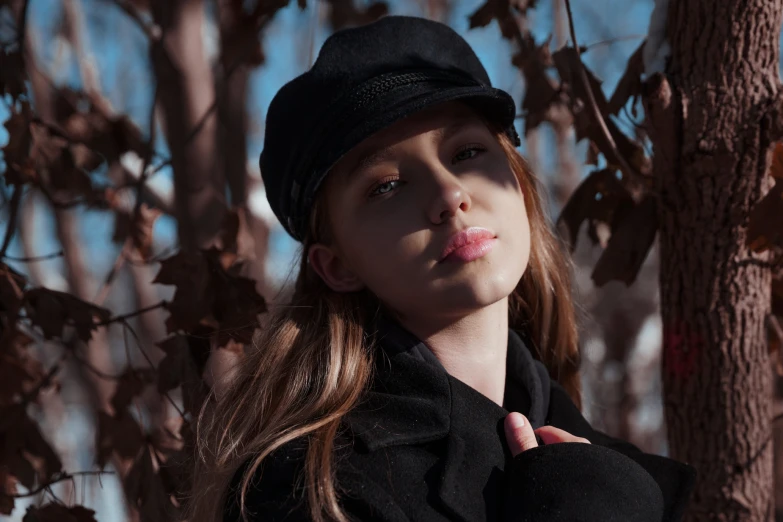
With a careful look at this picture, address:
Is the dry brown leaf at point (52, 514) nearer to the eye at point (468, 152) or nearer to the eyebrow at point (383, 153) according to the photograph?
the eyebrow at point (383, 153)

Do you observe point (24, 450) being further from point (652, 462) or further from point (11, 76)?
point (652, 462)

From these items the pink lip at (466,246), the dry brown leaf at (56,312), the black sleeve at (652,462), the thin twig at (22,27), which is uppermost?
the thin twig at (22,27)

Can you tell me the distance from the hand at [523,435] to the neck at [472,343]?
0.13 meters

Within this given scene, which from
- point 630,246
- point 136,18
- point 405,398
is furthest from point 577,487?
point 136,18

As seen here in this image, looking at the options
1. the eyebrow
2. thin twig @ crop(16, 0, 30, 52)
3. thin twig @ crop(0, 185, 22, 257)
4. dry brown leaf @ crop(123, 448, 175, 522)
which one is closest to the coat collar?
the eyebrow

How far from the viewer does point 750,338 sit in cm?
207

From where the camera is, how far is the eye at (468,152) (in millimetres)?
1775

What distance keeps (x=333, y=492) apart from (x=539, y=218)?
0.93 meters

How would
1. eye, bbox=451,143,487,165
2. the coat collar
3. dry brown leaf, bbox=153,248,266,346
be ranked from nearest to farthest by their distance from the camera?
the coat collar < eye, bbox=451,143,487,165 < dry brown leaf, bbox=153,248,266,346

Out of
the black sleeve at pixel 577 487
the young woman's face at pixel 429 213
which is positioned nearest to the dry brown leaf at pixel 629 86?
the young woman's face at pixel 429 213

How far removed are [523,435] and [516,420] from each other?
0.12 ft

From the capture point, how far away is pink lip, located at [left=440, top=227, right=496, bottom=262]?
65.3 inches

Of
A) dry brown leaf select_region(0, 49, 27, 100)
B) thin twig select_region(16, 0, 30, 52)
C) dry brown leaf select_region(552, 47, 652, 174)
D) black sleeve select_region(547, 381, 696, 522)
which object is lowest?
black sleeve select_region(547, 381, 696, 522)

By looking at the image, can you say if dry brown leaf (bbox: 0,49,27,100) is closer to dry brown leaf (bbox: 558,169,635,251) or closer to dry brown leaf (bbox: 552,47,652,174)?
dry brown leaf (bbox: 552,47,652,174)
